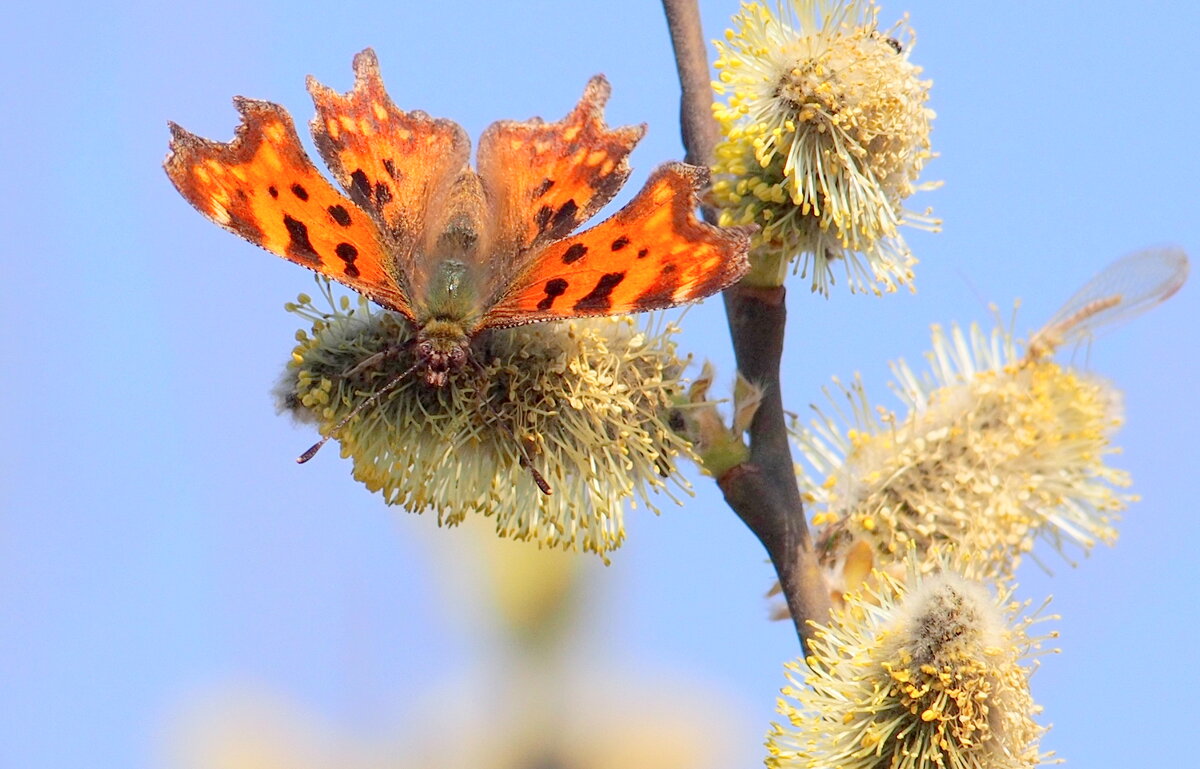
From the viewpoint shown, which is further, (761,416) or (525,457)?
(761,416)

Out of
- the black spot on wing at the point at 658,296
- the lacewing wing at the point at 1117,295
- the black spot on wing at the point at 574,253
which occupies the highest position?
the lacewing wing at the point at 1117,295

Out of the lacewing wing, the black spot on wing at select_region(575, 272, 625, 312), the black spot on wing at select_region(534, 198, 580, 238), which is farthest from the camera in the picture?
the lacewing wing

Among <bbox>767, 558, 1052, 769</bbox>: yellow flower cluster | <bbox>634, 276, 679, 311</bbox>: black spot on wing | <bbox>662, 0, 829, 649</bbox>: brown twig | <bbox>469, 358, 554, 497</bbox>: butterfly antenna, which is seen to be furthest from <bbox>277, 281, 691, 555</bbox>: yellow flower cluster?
<bbox>767, 558, 1052, 769</bbox>: yellow flower cluster

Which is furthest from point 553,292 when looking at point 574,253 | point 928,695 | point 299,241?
point 928,695

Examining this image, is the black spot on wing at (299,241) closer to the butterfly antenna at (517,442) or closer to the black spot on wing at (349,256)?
the black spot on wing at (349,256)

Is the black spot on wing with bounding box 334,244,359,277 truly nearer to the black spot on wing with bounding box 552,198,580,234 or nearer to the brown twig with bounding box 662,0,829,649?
the black spot on wing with bounding box 552,198,580,234

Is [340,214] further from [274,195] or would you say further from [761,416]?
[761,416]

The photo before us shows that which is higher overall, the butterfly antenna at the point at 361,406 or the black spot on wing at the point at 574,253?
the black spot on wing at the point at 574,253

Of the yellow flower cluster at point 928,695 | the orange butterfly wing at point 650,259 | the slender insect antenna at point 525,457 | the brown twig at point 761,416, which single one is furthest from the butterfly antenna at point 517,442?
the yellow flower cluster at point 928,695
